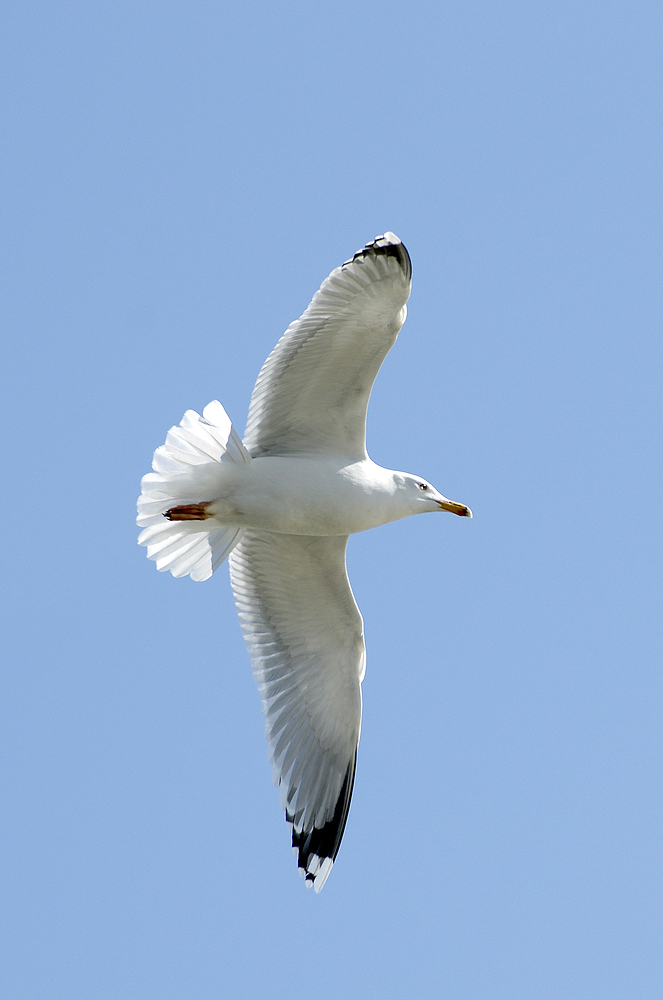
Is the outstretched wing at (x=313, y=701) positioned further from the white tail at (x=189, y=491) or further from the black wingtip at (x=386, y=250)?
the black wingtip at (x=386, y=250)

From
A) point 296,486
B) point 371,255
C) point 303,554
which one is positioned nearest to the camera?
point 371,255

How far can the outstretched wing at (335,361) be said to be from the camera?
724cm

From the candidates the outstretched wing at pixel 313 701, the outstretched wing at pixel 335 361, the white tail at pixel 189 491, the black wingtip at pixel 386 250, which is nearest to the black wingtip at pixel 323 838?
the outstretched wing at pixel 313 701

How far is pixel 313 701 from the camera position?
844 cm

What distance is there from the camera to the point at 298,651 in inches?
334

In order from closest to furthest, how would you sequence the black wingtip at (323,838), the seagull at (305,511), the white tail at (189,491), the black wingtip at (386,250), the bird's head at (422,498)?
1. the black wingtip at (386,250)
2. the seagull at (305,511)
3. the white tail at (189,491)
4. the bird's head at (422,498)
5. the black wingtip at (323,838)

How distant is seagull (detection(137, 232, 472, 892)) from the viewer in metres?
7.46

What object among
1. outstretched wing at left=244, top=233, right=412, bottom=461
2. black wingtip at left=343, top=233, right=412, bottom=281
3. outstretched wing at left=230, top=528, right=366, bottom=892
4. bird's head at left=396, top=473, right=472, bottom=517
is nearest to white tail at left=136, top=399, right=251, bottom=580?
outstretched wing at left=244, top=233, right=412, bottom=461

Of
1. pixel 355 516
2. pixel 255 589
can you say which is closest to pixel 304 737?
pixel 255 589

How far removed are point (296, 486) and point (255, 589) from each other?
113 centimetres

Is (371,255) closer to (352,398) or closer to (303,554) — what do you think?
(352,398)

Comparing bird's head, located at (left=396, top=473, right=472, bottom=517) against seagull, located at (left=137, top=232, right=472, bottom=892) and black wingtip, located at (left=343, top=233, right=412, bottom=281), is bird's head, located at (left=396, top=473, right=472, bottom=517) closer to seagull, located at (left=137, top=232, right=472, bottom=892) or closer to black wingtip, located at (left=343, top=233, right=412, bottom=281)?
seagull, located at (left=137, top=232, right=472, bottom=892)

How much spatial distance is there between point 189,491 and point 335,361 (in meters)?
1.15

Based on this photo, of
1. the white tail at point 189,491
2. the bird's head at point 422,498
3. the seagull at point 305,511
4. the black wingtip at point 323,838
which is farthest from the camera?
the black wingtip at point 323,838
